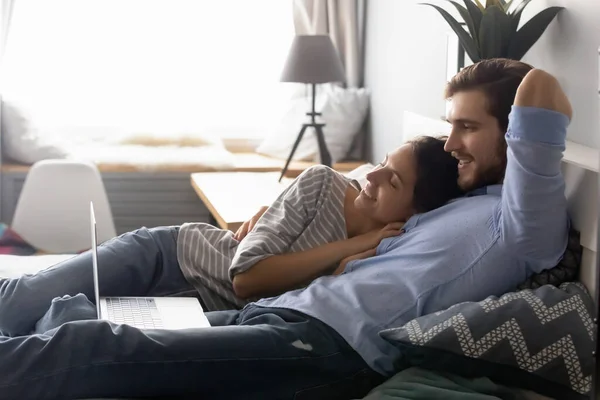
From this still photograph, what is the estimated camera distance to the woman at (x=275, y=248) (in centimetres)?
203

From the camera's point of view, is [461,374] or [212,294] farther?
[212,294]

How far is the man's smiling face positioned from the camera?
1.91 meters

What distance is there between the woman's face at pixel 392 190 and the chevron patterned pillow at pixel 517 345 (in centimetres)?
49

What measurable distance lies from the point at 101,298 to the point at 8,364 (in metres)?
0.48

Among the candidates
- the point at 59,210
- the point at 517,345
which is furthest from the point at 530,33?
the point at 59,210

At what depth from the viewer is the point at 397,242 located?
1955 millimetres

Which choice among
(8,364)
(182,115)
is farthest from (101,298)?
(182,115)

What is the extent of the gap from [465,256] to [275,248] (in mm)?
470

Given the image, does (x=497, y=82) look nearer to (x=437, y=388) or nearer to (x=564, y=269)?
(x=564, y=269)

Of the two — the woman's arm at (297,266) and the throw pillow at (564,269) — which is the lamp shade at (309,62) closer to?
the woman's arm at (297,266)

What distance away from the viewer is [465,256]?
1.78 m

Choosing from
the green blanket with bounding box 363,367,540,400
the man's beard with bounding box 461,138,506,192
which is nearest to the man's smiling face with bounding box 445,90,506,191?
the man's beard with bounding box 461,138,506,192

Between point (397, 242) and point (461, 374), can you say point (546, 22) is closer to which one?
point (397, 242)

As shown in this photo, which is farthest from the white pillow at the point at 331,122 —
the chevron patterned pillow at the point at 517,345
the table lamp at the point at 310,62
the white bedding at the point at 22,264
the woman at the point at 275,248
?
the chevron patterned pillow at the point at 517,345
